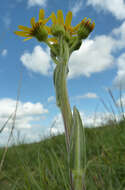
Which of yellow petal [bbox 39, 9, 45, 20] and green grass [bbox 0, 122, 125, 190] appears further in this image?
yellow petal [bbox 39, 9, 45, 20]

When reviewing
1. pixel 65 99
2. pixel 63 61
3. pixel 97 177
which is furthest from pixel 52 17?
pixel 97 177

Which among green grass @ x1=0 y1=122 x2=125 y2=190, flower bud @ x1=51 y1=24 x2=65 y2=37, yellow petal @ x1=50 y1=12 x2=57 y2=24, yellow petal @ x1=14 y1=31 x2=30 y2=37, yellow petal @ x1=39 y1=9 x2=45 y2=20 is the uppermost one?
yellow petal @ x1=39 y1=9 x2=45 y2=20

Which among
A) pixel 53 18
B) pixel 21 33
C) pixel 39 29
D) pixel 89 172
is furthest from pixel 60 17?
pixel 89 172

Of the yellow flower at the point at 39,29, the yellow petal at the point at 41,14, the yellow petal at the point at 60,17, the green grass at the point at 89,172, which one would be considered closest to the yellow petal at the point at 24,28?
the yellow flower at the point at 39,29

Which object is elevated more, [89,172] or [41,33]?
[41,33]

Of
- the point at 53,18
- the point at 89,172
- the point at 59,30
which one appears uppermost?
the point at 53,18

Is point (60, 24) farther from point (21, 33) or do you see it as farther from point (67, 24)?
point (21, 33)

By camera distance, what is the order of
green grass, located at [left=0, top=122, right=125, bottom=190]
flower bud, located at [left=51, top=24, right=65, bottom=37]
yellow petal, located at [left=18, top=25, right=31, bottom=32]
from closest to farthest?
green grass, located at [left=0, top=122, right=125, bottom=190] → flower bud, located at [left=51, top=24, right=65, bottom=37] → yellow petal, located at [left=18, top=25, right=31, bottom=32]

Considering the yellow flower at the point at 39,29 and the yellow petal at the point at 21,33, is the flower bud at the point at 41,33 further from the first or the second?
the yellow petal at the point at 21,33

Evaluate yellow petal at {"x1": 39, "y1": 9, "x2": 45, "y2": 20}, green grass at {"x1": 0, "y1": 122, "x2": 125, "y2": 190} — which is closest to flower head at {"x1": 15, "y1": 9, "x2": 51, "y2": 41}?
yellow petal at {"x1": 39, "y1": 9, "x2": 45, "y2": 20}

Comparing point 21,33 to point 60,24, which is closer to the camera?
point 60,24

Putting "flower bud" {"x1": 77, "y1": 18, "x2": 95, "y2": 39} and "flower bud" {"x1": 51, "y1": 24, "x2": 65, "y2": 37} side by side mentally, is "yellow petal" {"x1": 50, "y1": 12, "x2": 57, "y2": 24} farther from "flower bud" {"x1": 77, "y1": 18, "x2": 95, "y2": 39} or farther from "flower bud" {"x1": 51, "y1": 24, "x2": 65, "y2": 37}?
"flower bud" {"x1": 77, "y1": 18, "x2": 95, "y2": 39}
